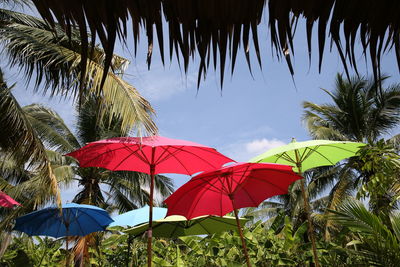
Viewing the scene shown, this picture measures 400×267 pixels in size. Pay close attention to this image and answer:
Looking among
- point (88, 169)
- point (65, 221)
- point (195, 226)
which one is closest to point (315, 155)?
point (195, 226)

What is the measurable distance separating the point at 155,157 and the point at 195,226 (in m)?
2.61

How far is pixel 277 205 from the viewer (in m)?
27.4

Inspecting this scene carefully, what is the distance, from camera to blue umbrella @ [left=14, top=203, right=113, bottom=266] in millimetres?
7238

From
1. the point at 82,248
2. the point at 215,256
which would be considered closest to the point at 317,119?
the point at 82,248

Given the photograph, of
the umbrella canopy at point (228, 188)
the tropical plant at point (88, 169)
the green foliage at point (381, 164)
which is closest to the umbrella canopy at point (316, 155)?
the umbrella canopy at point (228, 188)

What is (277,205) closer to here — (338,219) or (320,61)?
(338,219)

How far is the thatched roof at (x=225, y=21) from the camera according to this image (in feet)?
4.03

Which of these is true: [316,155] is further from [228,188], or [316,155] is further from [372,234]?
[228,188]

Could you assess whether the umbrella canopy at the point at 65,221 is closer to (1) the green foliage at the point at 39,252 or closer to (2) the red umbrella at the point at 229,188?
(1) the green foliage at the point at 39,252

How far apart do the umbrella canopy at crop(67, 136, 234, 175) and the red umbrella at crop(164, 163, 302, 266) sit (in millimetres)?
224

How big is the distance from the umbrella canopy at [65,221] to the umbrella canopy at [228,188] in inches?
101

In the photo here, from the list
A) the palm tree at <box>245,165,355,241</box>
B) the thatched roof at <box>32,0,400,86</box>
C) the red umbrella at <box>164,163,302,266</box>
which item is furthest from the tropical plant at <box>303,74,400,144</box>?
the thatched roof at <box>32,0,400,86</box>

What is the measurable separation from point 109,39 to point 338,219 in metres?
4.96

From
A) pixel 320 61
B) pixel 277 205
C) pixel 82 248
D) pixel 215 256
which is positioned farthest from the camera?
pixel 277 205
